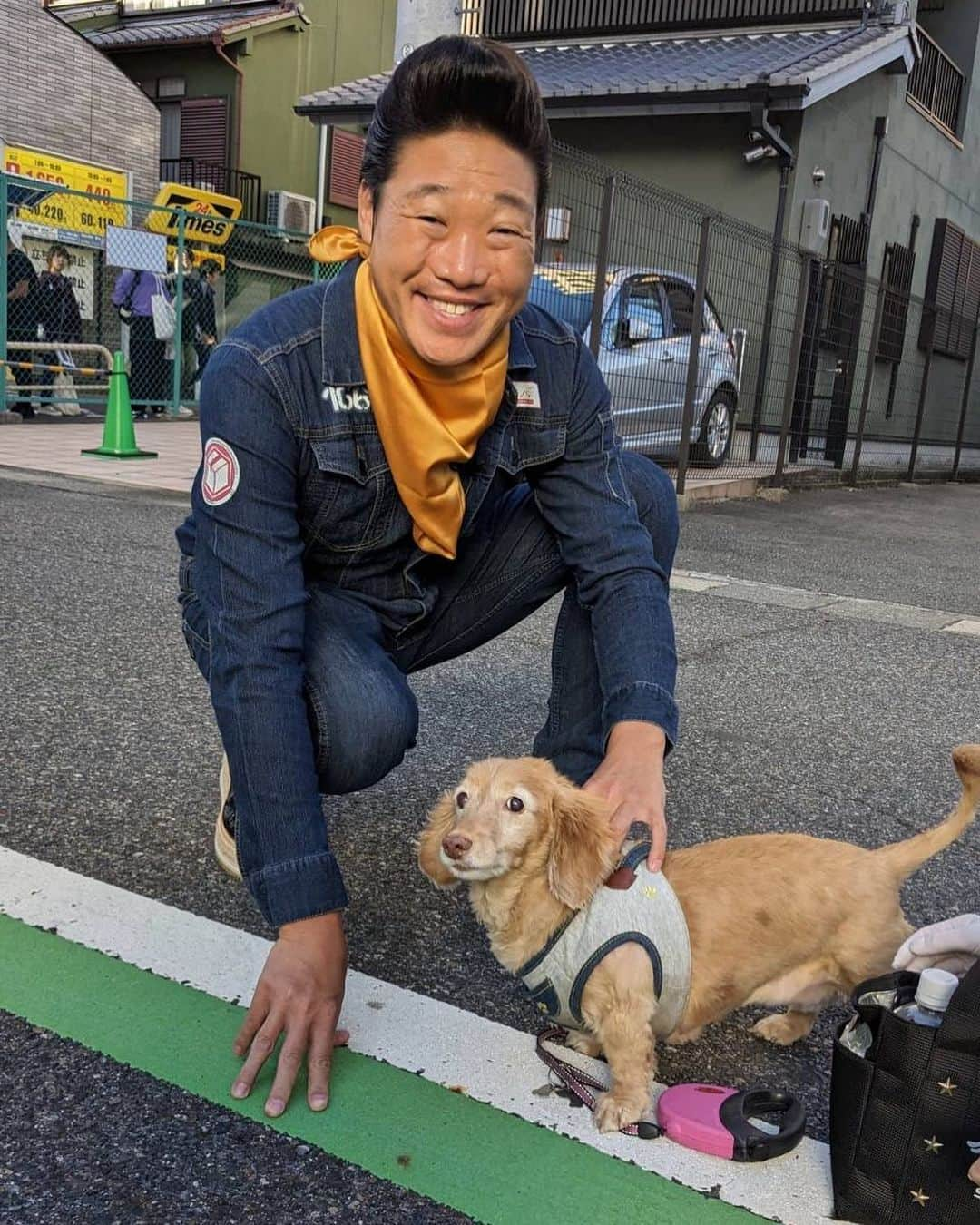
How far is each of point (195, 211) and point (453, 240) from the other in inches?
602

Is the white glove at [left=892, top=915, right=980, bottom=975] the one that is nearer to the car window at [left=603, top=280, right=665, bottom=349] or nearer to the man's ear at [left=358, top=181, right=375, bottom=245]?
the man's ear at [left=358, top=181, right=375, bottom=245]

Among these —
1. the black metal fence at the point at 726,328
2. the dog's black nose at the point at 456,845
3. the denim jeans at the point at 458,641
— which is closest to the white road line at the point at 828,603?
the black metal fence at the point at 726,328

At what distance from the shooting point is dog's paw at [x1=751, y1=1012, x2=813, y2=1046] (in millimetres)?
1919

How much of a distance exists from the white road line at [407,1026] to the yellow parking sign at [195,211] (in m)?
13.4

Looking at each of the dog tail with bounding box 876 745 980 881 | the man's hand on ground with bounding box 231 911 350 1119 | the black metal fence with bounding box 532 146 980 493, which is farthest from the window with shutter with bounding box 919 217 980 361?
the man's hand on ground with bounding box 231 911 350 1119

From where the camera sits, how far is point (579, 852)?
167cm

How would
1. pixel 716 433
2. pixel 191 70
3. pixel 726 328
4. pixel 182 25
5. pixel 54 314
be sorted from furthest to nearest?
pixel 182 25, pixel 191 70, pixel 54 314, pixel 716 433, pixel 726 328

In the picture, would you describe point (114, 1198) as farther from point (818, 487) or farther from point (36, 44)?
point (36, 44)

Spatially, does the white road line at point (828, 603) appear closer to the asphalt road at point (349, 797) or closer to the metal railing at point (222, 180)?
the asphalt road at point (349, 797)

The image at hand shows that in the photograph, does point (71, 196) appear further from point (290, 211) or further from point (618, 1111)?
point (618, 1111)

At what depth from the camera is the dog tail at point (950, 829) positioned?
5.94 ft

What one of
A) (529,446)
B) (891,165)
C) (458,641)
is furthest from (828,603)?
(891,165)

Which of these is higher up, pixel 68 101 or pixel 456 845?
pixel 68 101

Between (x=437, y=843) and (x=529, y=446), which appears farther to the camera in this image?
(x=529, y=446)
